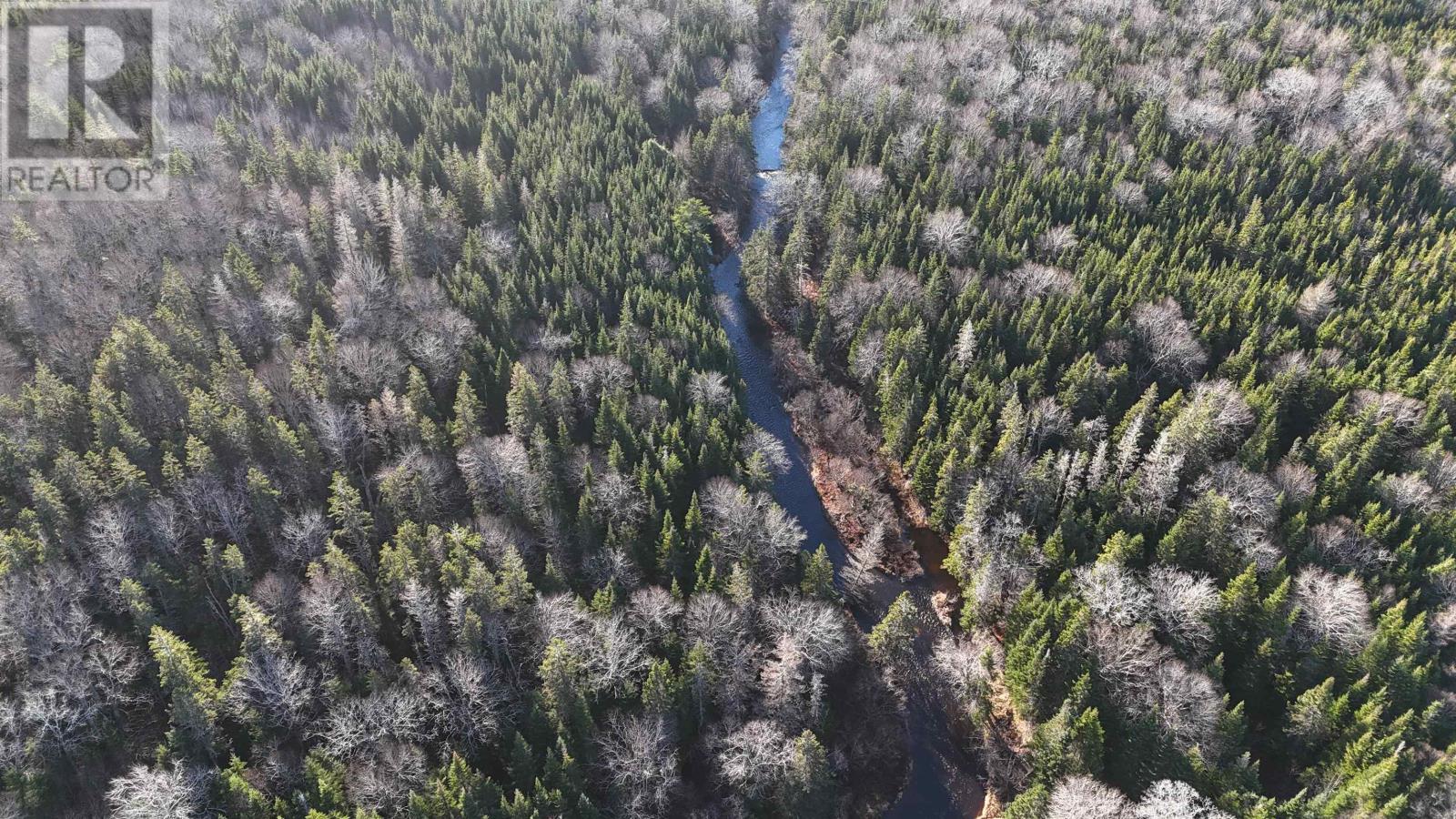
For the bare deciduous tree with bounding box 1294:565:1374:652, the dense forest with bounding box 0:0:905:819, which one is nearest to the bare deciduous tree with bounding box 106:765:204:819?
the dense forest with bounding box 0:0:905:819

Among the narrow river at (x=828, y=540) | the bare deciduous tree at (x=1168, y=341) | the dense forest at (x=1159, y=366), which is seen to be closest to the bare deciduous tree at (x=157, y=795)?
the narrow river at (x=828, y=540)

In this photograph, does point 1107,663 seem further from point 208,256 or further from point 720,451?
point 208,256

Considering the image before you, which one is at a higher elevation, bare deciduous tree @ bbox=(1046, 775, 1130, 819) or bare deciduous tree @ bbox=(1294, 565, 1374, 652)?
bare deciduous tree @ bbox=(1294, 565, 1374, 652)

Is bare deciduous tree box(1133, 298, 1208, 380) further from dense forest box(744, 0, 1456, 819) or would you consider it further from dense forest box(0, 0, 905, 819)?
dense forest box(0, 0, 905, 819)

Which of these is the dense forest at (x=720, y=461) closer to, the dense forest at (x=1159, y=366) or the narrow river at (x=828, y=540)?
the dense forest at (x=1159, y=366)

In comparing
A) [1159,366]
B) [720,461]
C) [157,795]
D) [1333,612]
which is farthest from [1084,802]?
[157,795]

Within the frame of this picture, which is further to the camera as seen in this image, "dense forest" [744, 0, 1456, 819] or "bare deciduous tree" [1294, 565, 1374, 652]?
"bare deciduous tree" [1294, 565, 1374, 652]

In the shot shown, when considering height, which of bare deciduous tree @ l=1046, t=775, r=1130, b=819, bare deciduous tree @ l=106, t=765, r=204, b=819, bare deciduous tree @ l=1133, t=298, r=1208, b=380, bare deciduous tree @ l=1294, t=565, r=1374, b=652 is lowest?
bare deciduous tree @ l=106, t=765, r=204, b=819
